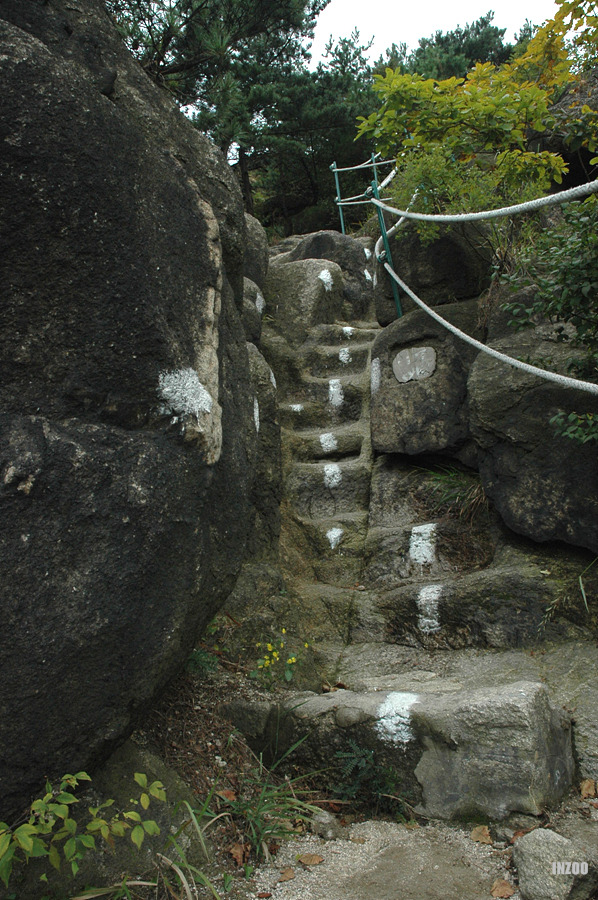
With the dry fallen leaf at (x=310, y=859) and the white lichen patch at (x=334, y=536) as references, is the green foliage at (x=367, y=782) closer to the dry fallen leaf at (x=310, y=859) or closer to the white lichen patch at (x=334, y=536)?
the dry fallen leaf at (x=310, y=859)

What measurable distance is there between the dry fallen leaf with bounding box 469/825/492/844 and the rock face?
1144 millimetres

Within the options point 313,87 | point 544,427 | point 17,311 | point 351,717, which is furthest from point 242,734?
point 313,87

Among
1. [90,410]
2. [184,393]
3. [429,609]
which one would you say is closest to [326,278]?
[429,609]

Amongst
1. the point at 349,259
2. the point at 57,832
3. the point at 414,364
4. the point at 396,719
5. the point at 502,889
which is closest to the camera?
the point at 57,832

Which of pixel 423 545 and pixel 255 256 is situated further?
pixel 255 256

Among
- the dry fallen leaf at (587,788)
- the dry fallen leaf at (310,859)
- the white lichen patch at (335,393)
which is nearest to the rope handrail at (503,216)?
the white lichen patch at (335,393)

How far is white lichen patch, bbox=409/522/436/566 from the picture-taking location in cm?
383

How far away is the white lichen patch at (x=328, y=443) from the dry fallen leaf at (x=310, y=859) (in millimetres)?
3107

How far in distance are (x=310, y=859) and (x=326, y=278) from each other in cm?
587

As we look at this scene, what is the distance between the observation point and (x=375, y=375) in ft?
16.1

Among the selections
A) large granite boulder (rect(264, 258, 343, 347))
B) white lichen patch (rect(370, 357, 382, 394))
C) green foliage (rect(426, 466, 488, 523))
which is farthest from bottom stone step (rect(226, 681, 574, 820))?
large granite boulder (rect(264, 258, 343, 347))

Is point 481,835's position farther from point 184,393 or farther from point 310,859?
point 184,393

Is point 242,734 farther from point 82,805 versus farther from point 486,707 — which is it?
point 486,707

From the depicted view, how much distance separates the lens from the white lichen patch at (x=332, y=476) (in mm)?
4605
